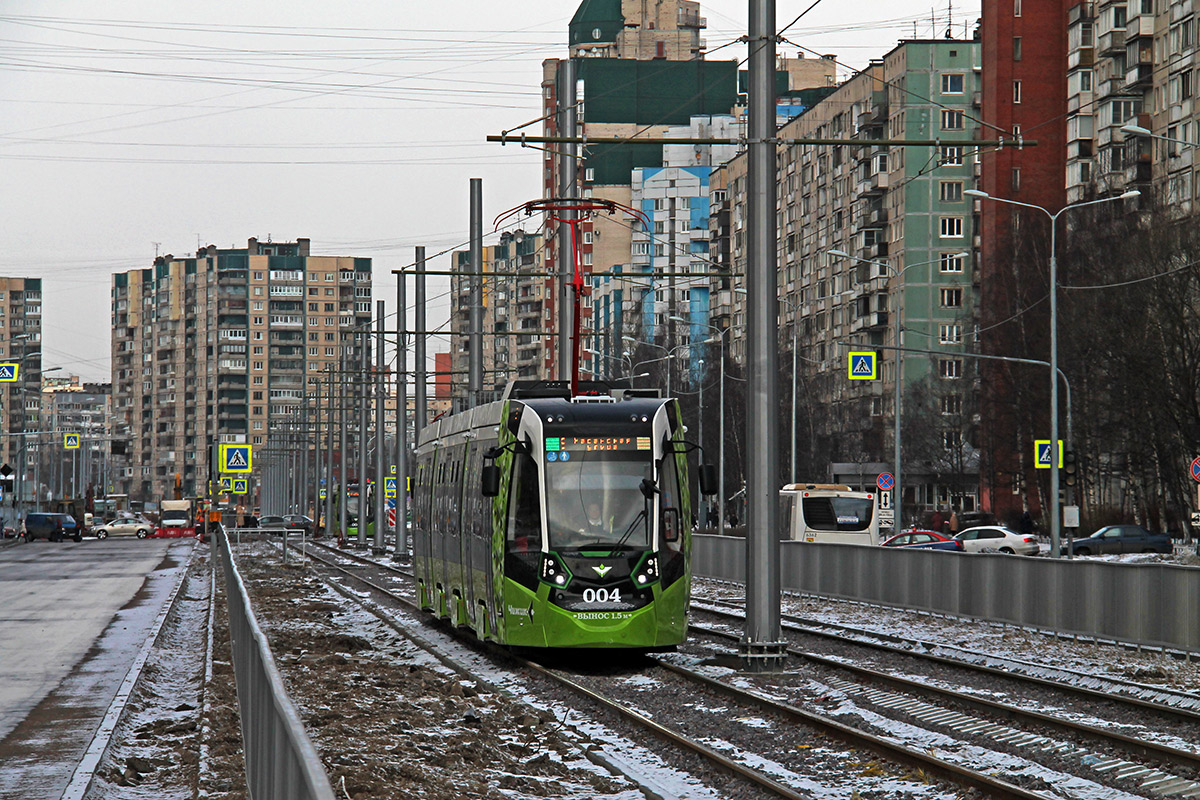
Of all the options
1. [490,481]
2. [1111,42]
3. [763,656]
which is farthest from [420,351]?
[1111,42]

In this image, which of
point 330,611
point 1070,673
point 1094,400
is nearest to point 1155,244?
point 1094,400

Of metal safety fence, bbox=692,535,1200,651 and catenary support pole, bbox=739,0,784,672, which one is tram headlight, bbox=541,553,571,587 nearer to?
catenary support pole, bbox=739,0,784,672

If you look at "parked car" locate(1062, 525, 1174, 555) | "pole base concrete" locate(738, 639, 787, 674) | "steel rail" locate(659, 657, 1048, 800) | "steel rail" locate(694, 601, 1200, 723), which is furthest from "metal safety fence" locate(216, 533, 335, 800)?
"parked car" locate(1062, 525, 1174, 555)

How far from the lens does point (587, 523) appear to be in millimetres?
19312

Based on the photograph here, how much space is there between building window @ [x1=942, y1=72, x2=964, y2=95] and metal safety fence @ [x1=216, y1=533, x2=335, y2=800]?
298 feet

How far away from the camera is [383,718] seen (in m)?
14.8

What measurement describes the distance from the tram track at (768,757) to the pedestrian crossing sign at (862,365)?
34562mm

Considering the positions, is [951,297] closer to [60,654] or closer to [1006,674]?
[60,654]

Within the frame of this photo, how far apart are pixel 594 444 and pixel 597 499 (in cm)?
62

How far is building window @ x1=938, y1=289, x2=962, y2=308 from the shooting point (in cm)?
9938

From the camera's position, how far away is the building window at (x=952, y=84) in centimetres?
9762

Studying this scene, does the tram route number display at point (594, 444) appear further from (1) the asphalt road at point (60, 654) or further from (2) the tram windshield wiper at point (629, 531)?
(1) the asphalt road at point (60, 654)

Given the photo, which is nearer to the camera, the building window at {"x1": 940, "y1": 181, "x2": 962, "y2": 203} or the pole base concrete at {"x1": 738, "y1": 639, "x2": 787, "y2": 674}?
the pole base concrete at {"x1": 738, "y1": 639, "x2": 787, "y2": 674}

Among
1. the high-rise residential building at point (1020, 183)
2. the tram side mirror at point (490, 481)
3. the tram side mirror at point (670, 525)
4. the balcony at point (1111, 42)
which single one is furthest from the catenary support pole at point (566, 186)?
the balcony at point (1111, 42)
